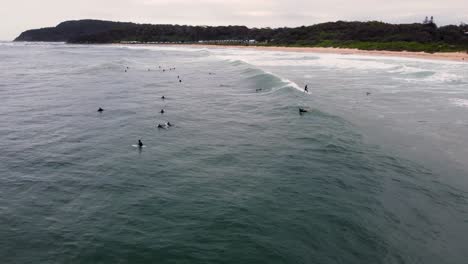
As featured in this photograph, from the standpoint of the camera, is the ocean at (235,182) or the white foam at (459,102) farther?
the white foam at (459,102)

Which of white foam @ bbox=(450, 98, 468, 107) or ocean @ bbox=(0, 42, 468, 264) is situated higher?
white foam @ bbox=(450, 98, 468, 107)

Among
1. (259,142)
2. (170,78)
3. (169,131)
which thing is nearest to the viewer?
(259,142)

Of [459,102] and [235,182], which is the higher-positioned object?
[459,102]

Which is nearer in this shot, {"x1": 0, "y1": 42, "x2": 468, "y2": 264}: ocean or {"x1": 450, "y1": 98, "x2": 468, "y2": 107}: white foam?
{"x1": 0, "y1": 42, "x2": 468, "y2": 264}: ocean

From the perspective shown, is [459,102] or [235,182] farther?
[459,102]

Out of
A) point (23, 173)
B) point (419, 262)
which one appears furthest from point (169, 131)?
point (419, 262)

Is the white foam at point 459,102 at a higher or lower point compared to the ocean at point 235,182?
higher

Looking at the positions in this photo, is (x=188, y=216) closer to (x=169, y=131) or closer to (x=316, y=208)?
(x=316, y=208)

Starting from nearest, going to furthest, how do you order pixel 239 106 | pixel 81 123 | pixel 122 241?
pixel 122 241 → pixel 81 123 → pixel 239 106
